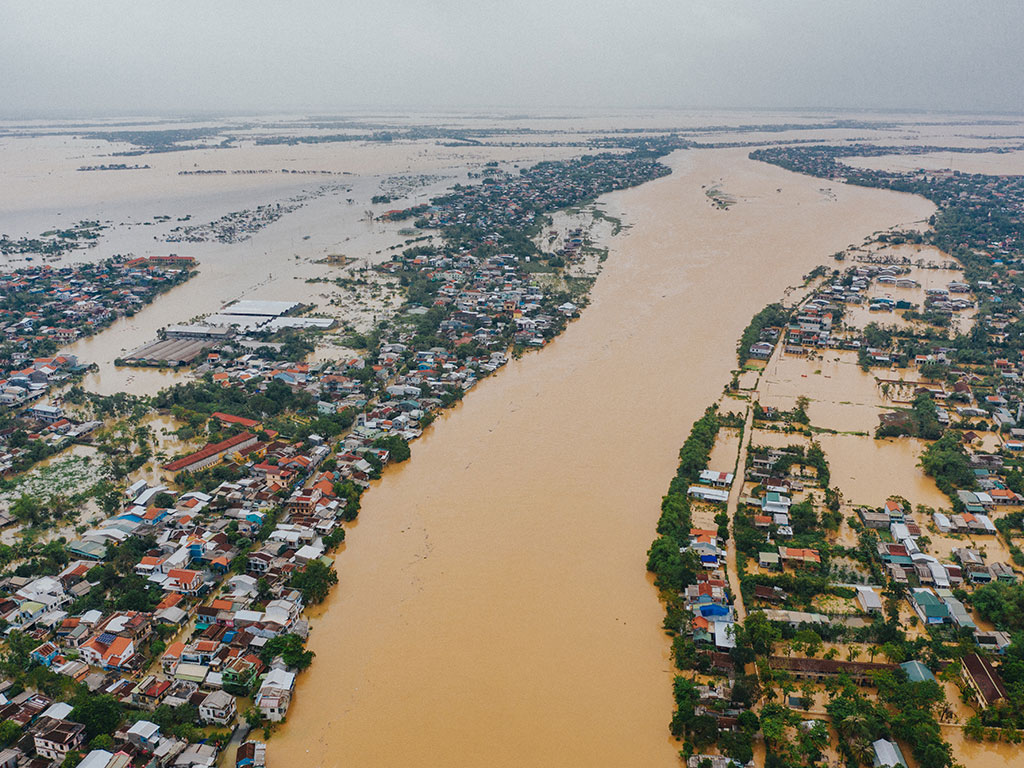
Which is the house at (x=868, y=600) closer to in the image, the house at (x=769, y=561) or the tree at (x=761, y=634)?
the house at (x=769, y=561)

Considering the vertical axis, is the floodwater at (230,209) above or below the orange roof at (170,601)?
above

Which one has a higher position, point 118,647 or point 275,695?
point 118,647

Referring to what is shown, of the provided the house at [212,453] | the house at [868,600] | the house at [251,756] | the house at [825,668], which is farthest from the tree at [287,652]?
the house at [868,600]

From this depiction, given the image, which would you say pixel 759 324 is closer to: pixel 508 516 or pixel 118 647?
pixel 508 516

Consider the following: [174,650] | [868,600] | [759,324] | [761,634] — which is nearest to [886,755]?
[761,634]

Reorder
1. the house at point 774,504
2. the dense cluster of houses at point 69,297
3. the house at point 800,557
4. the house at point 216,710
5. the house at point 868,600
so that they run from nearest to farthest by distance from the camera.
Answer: the house at point 216,710 < the house at point 868,600 < the house at point 800,557 < the house at point 774,504 < the dense cluster of houses at point 69,297

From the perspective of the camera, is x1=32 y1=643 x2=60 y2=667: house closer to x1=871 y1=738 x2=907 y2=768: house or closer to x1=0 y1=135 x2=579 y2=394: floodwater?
x1=0 y1=135 x2=579 y2=394: floodwater

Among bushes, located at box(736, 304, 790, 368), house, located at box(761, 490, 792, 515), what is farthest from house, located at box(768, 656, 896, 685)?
bushes, located at box(736, 304, 790, 368)
